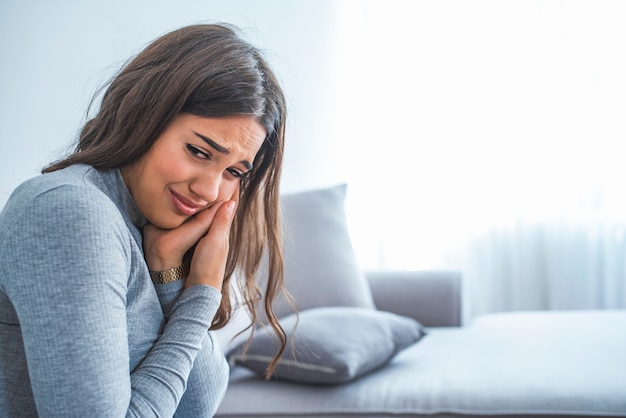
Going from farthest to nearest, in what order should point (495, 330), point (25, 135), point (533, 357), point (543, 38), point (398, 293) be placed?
point (543, 38), point (398, 293), point (495, 330), point (533, 357), point (25, 135)

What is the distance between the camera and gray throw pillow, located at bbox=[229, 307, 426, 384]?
193 centimetres

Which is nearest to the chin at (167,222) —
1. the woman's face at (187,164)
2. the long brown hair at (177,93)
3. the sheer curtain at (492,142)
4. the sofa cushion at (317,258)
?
the woman's face at (187,164)

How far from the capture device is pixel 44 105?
1928 millimetres

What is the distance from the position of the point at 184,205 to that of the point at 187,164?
8 cm

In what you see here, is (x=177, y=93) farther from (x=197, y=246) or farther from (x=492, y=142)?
(x=492, y=142)

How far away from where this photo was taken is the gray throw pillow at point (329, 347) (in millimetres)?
1931

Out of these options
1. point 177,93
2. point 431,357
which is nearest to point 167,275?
point 177,93

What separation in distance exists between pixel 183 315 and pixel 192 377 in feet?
0.44

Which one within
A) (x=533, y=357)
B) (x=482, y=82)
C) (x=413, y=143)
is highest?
(x=482, y=82)

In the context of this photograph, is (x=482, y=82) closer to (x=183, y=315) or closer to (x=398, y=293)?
(x=398, y=293)

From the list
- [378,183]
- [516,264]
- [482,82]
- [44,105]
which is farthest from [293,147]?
[44,105]

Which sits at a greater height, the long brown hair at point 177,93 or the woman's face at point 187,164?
the long brown hair at point 177,93

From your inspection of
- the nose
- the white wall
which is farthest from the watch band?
the white wall

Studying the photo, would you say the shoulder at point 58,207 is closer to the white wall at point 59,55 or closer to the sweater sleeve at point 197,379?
the sweater sleeve at point 197,379
